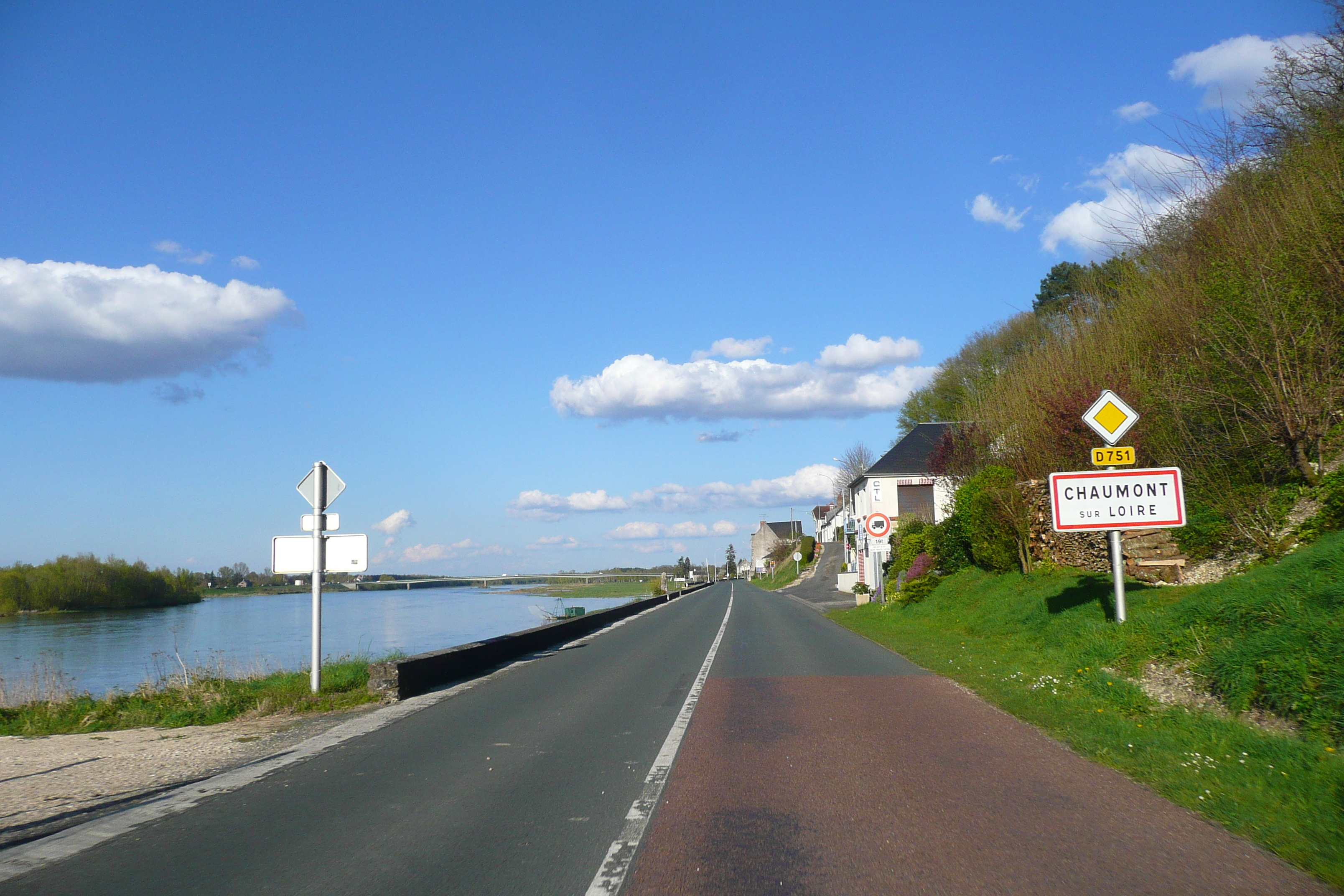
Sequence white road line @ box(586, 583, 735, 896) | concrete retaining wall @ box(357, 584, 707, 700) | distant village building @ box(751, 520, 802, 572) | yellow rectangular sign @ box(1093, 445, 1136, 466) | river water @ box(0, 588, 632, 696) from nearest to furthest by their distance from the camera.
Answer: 1. white road line @ box(586, 583, 735, 896)
2. yellow rectangular sign @ box(1093, 445, 1136, 466)
3. concrete retaining wall @ box(357, 584, 707, 700)
4. river water @ box(0, 588, 632, 696)
5. distant village building @ box(751, 520, 802, 572)

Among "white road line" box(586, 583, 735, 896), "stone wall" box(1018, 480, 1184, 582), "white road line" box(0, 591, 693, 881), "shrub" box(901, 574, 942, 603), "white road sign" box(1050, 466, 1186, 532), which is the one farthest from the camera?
"shrub" box(901, 574, 942, 603)

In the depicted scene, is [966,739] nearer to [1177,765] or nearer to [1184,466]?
[1177,765]

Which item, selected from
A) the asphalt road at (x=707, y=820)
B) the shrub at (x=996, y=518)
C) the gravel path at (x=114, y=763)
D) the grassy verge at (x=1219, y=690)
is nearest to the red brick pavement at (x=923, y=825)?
the asphalt road at (x=707, y=820)

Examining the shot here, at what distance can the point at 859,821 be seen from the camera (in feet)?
17.7

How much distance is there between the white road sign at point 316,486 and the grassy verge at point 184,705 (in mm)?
2683

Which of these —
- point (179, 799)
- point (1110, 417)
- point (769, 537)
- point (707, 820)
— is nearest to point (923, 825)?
point (707, 820)

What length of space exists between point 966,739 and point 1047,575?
12401 mm

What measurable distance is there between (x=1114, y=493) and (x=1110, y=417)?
1030 mm

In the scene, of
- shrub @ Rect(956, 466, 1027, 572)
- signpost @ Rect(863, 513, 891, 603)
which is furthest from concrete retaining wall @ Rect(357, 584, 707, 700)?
shrub @ Rect(956, 466, 1027, 572)

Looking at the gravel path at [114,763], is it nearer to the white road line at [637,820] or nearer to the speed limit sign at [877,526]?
the white road line at [637,820]

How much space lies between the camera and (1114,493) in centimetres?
1134

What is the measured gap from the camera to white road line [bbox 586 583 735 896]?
4391 mm

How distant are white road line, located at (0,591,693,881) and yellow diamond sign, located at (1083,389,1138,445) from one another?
7.47 meters

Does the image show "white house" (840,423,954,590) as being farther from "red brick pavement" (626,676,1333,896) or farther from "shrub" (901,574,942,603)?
"red brick pavement" (626,676,1333,896)
